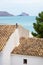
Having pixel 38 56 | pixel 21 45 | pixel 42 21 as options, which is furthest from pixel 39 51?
pixel 42 21

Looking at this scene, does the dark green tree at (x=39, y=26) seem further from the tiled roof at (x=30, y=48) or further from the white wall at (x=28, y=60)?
the white wall at (x=28, y=60)

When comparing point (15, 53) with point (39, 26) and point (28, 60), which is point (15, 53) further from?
point (39, 26)

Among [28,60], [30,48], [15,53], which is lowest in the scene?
[28,60]

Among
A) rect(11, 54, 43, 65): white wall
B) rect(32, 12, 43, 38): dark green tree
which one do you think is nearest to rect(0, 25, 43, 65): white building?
rect(11, 54, 43, 65): white wall

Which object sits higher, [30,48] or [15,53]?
[30,48]

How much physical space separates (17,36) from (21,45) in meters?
1.14

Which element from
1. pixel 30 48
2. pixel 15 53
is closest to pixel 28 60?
pixel 30 48

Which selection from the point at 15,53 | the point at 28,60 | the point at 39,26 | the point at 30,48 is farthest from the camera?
the point at 39,26

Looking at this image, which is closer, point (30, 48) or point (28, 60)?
point (28, 60)

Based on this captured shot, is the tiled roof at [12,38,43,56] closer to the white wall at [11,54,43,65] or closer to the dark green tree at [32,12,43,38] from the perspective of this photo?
the white wall at [11,54,43,65]

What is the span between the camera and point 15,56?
1039 inches

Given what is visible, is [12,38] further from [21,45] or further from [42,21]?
[42,21]

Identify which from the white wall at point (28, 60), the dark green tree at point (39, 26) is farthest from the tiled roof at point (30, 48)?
the dark green tree at point (39, 26)

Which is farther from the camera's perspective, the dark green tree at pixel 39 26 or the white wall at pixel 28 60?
the dark green tree at pixel 39 26
